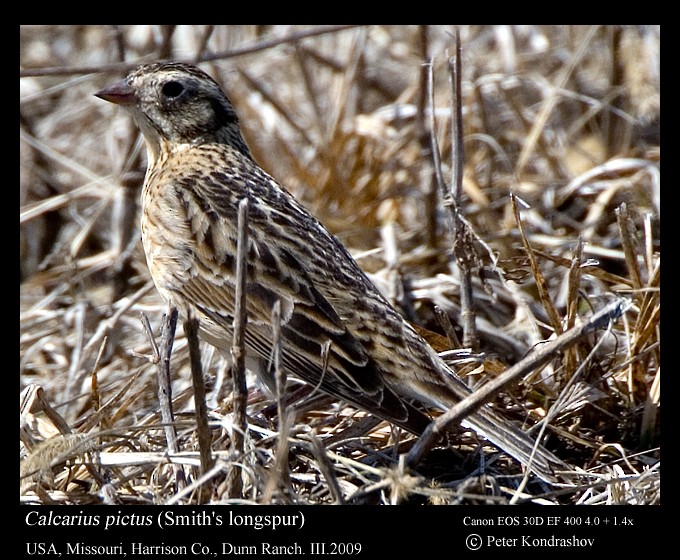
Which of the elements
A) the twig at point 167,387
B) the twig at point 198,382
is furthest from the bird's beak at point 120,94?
the twig at point 198,382

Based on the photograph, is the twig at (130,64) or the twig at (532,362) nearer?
the twig at (532,362)

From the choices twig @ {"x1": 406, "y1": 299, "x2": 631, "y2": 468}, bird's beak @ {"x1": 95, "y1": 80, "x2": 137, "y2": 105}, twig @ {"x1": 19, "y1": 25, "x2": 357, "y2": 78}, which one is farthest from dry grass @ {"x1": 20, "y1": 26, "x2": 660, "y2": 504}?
bird's beak @ {"x1": 95, "y1": 80, "x2": 137, "y2": 105}

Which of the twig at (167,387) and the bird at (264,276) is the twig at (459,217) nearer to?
the bird at (264,276)

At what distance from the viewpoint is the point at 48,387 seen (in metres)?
4.76

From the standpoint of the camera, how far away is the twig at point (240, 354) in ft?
9.16

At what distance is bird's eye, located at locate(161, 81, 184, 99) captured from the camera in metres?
4.45

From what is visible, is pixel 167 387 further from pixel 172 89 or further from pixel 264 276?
pixel 172 89

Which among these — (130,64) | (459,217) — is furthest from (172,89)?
(459,217)

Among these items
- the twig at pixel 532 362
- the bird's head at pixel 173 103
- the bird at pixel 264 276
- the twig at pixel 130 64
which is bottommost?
the twig at pixel 532 362

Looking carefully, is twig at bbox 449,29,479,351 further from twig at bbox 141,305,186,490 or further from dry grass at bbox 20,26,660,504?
twig at bbox 141,305,186,490

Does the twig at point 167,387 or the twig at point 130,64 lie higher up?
the twig at point 130,64

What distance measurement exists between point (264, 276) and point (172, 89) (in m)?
1.20

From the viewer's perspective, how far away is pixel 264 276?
3.71 m
